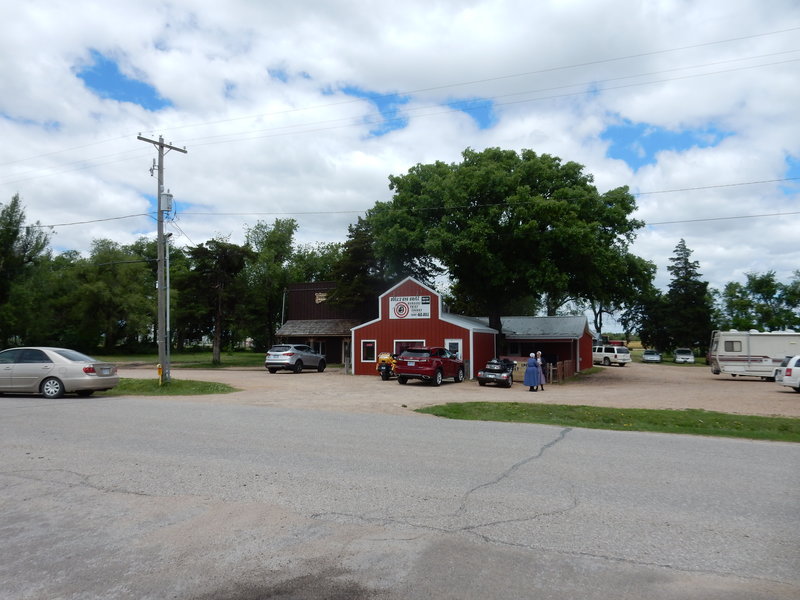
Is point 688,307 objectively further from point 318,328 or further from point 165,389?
point 165,389

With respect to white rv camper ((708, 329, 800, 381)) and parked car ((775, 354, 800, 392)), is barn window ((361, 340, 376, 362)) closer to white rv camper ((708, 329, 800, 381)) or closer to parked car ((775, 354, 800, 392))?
parked car ((775, 354, 800, 392))

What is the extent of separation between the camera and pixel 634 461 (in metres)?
8.58

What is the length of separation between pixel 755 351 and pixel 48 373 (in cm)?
3464

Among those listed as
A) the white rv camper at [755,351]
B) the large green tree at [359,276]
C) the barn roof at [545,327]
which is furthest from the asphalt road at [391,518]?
the large green tree at [359,276]

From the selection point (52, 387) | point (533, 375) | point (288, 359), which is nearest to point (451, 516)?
point (52, 387)

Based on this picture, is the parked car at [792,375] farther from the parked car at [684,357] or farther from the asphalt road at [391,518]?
the parked car at [684,357]

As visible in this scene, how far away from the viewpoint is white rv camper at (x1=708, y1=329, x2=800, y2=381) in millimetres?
33375

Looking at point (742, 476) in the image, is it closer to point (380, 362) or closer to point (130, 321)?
point (380, 362)

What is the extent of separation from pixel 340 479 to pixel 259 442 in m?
2.93

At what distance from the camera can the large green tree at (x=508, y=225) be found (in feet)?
104

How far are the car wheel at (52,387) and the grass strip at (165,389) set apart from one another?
2483 millimetres

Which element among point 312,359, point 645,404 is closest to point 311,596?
point 645,404

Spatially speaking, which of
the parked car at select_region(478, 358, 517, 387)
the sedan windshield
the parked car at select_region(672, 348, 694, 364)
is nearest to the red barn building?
the parked car at select_region(478, 358, 517, 387)

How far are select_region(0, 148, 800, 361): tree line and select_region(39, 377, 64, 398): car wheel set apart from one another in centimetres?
1280
